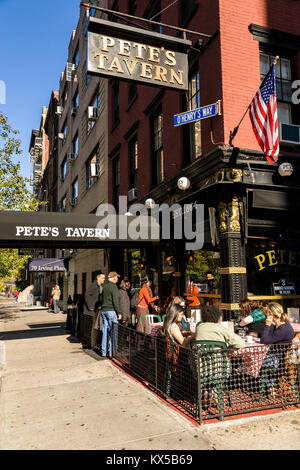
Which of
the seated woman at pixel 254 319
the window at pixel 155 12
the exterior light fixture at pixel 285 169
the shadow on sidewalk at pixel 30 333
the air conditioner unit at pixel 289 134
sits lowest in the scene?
the shadow on sidewalk at pixel 30 333

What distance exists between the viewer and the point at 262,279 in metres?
8.98

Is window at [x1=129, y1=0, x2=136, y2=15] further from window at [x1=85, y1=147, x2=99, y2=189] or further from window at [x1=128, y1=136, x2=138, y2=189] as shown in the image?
window at [x1=85, y1=147, x2=99, y2=189]

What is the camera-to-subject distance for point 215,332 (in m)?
5.39

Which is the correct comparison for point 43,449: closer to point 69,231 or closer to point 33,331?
point 69,231

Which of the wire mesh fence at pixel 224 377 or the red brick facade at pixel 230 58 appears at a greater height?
the red brick facade at pixel 230 58

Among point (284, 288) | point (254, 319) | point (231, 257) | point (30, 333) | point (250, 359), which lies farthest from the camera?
point (30, 333)

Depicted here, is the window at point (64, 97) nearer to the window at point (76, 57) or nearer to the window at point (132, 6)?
the window at point (76, 57)

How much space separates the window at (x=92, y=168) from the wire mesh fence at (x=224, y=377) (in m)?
15.2

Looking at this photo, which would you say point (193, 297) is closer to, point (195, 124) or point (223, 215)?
point (223, 215)

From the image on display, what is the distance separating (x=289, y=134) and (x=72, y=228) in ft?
20.9

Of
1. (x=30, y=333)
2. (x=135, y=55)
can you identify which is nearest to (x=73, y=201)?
(x=30, y=333)

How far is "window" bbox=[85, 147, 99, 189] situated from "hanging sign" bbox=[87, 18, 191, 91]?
11.5 meters

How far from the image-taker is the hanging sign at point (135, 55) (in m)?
8.28

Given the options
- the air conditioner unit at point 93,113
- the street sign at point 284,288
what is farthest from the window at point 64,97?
the street sign at point 284,288
